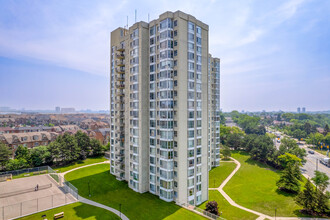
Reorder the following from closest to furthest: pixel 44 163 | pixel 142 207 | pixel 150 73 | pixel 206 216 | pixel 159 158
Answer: pixel 206 216 < pixel 142 207 < pixel 159 158 < pixel 150 73 < pixel 44 163

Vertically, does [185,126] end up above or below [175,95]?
below

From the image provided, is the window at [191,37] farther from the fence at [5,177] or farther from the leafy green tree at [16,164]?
the leafy green tree at [16,164]

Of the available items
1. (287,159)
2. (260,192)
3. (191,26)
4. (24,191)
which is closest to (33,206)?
(24,191)

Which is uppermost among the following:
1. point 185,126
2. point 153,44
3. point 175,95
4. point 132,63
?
point 153,44

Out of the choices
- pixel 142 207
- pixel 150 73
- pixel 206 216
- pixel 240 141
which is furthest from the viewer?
pixel 240 141

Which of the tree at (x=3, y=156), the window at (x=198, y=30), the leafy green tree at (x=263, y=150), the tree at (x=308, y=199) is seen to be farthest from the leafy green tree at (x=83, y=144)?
the tree at (x=308, y=199)

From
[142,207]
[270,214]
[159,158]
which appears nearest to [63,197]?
[142,207]

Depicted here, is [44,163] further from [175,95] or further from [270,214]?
[270,214]
